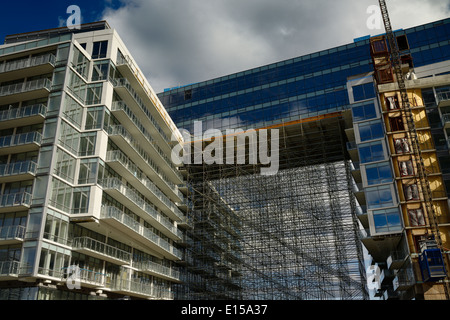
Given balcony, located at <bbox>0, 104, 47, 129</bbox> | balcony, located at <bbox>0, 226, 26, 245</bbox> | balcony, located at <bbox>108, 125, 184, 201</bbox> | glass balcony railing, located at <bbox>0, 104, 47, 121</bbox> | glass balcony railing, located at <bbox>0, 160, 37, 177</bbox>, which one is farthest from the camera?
balcony, located at <bbox>108, 125, 184, 201</bbox>

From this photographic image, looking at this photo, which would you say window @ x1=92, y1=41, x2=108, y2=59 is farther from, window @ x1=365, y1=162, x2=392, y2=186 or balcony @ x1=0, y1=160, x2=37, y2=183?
window @ x1=365, y1=162, x2=392, y2=186

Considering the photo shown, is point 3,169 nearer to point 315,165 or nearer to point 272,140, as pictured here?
point 272,140

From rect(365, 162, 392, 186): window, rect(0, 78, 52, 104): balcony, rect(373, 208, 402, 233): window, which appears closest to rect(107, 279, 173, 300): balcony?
rect(0, 78, 52, 104): balcony

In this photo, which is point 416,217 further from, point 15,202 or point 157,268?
Result: point 15,202

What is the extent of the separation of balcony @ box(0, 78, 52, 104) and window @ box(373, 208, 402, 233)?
92.3 ft

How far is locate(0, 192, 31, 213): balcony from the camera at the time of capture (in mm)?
27273

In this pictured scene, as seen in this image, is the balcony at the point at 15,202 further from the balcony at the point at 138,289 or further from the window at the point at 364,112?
the window at the point at 364,112

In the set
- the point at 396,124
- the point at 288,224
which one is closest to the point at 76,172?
the point at 288,224

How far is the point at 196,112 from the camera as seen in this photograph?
54312mm

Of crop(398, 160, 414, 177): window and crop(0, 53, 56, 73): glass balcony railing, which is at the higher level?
crop(0, 53, 56, 73): glass balcony railing

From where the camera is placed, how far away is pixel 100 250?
3136 centimetres

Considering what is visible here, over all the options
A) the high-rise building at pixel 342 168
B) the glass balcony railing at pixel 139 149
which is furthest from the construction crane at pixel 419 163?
the glass balcony railing at pixel 139 149
